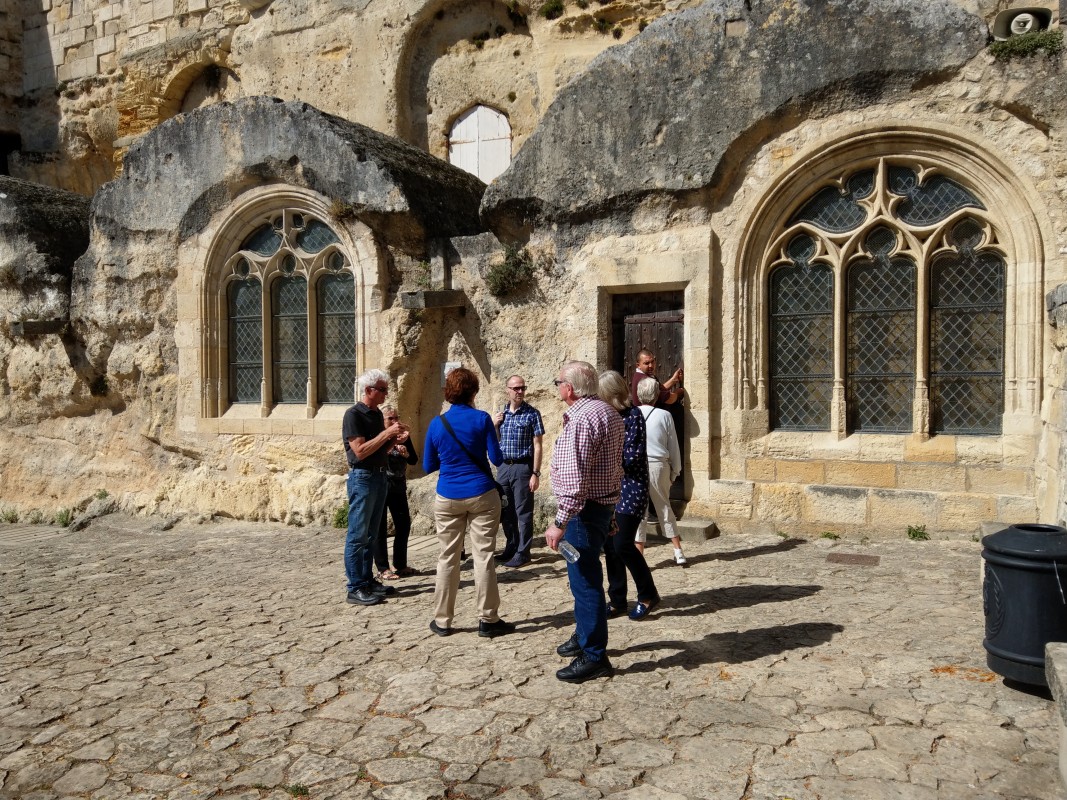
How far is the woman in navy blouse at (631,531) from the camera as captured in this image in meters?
5.21

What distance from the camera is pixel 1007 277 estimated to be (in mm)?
6961

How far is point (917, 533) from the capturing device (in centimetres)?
704

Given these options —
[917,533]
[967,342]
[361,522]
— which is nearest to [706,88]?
[967,342]

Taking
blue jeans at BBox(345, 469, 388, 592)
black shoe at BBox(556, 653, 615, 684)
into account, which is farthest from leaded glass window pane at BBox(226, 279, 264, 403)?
black shoe at BBox(556, 653, 615, 684)

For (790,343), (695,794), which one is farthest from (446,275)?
(695,794)

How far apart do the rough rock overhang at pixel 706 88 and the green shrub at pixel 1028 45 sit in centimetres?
15

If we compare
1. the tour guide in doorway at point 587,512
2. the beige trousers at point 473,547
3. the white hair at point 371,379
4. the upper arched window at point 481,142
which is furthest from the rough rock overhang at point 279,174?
the tour guide in doorway at point 587,512

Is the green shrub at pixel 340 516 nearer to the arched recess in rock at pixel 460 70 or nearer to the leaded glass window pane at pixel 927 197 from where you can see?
the leaded glass window pane at pixel 927 197

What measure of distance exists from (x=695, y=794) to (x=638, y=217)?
5710 mm

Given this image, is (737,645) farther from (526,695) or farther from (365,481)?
(365,481)

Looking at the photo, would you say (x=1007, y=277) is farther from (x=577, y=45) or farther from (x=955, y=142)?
(x=577, y=45)

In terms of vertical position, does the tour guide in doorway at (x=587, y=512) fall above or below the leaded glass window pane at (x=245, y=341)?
below

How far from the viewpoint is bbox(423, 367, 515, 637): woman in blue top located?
16.4 ft

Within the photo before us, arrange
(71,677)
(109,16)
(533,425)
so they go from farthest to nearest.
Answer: (109,16), (533,425), (71,677)
